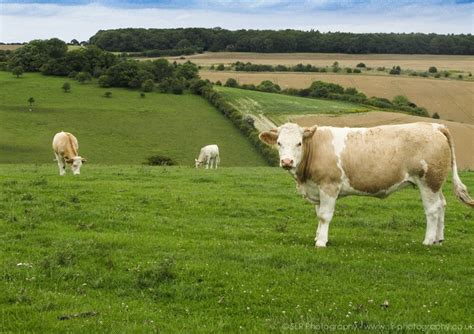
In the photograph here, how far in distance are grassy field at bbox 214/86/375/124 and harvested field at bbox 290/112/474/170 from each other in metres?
3.69

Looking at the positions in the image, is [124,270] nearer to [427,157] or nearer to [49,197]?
[427,157]

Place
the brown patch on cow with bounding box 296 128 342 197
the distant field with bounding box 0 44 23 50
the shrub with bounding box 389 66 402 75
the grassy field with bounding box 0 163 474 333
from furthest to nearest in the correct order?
the distant field with bounding box 0 44 23 50
the shrub with bounding box 389 66 402 75
the brown patch on cow with bounding box 296 128 342 197
the grassy field with bounding box 0 163 474 333

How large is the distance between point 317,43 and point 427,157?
14964 centimetres

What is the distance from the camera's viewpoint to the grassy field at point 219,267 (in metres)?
8.27

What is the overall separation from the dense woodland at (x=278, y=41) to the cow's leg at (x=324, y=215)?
461 ft

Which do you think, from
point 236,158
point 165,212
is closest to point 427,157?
point 165,212

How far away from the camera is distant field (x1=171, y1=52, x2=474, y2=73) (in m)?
133

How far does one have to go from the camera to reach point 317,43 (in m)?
157

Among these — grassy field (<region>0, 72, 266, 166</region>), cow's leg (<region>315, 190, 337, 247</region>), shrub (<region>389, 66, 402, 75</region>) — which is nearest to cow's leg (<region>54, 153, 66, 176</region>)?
cow's leg (<region>315, 190, 337, 247</region>)

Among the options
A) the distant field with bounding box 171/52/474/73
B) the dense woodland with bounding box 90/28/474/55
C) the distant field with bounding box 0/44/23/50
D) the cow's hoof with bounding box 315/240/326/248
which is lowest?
the cow's hoof with bounding box 315/240/326/248

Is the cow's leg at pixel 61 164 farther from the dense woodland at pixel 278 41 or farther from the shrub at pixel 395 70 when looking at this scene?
the dense woodland at pixel 278 41

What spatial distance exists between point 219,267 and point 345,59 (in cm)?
13841

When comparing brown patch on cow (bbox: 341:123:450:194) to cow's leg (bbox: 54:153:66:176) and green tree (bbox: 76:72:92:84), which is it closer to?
cow's leg (bbox: 54:153:66:176)

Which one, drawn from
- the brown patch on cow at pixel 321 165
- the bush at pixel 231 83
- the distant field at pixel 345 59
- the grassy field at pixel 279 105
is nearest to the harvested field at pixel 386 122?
the grassy field at pixel 279 105
